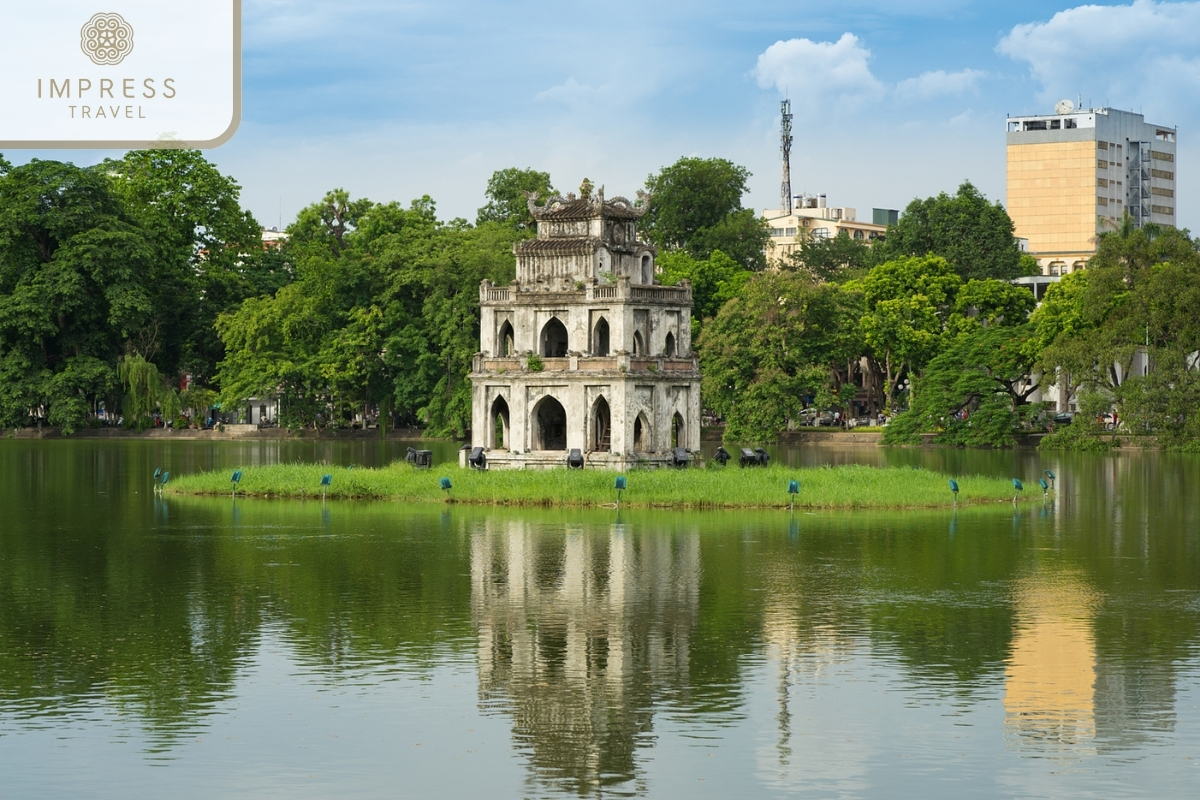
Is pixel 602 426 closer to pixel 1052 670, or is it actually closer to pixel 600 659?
pixel 600 659

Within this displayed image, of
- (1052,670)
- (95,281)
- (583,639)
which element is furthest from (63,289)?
(1052,670)

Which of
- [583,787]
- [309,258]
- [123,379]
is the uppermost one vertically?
[309,258]

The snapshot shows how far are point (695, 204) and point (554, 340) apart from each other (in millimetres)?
73597

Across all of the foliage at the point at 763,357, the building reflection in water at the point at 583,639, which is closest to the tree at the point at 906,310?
the foliage at the point at 763,357

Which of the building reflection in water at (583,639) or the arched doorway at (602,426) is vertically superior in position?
the arched doorway at (602,426)

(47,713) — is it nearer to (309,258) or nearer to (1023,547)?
(1023,547)

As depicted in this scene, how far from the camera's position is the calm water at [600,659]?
70.6 feet

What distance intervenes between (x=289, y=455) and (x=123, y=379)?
A: 84.6ft

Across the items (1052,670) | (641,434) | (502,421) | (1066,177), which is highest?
(1066,177)

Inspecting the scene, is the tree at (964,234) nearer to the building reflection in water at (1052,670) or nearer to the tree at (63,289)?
the tree at (63,289)

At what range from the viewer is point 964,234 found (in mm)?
128250

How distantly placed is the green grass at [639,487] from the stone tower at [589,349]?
2.73 meters

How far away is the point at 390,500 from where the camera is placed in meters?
56.7

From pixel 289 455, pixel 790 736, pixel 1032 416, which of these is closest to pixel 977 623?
pixel 790 736
